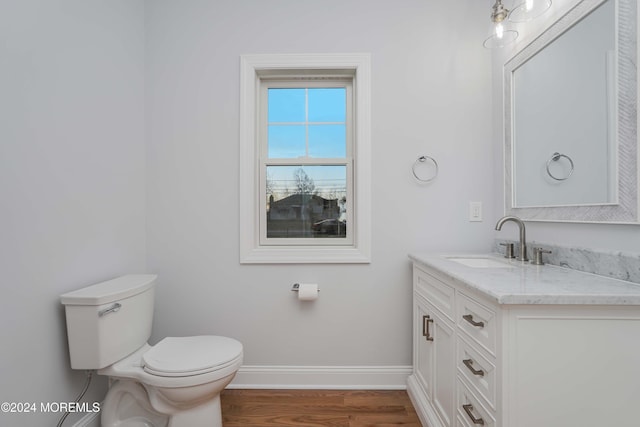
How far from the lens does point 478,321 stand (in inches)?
39.1

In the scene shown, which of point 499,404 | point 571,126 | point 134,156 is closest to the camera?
point 499,404

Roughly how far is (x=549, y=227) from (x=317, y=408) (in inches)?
60.4

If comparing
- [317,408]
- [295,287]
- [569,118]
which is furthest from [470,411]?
[569,118]

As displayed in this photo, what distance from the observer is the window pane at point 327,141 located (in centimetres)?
193

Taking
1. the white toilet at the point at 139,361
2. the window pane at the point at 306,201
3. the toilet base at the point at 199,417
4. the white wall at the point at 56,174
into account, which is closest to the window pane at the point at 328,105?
the window pane at the point at 306,201

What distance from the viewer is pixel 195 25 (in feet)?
5.91

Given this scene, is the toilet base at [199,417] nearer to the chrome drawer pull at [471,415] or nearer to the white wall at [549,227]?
the chrome drawer pull at [471,415]

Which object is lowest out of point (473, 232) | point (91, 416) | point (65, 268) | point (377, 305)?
point (91, 416)

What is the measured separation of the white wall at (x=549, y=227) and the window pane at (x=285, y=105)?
1.22 meters

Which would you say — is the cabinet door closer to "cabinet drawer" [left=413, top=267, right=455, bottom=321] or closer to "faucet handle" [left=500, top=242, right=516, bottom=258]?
"cabinet drawer" [left=413, top=267, right=455, bottom=321]

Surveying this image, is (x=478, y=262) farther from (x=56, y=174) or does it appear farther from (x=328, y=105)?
(x=56, y=174)

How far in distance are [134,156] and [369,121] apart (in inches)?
57.4

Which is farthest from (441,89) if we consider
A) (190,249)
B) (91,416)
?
(91,416)

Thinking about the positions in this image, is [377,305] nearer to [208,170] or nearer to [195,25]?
[208,170]
